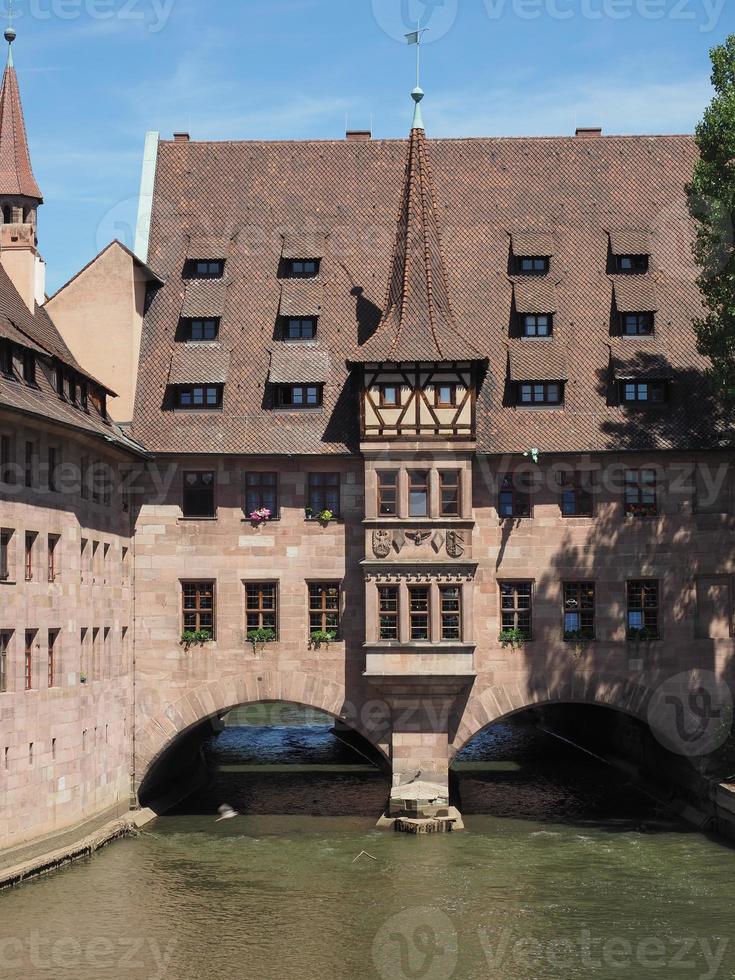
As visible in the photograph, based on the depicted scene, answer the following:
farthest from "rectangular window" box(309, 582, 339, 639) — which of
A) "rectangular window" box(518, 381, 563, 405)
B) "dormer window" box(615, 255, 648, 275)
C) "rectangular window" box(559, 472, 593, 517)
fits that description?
"dormer window" box(615, 255, 648, 275)

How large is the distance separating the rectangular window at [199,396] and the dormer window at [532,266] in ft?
35.3

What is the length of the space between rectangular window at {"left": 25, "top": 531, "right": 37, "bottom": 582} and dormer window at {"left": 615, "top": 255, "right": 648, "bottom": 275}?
71.8ft

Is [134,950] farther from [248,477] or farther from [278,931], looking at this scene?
[248,477]

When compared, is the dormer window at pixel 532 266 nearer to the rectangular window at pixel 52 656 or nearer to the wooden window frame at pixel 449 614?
the wooden window frame at pixel 449 614

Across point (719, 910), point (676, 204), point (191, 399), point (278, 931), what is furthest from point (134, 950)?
point (676, 204)

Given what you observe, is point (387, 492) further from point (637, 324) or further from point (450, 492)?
point (637, 324)

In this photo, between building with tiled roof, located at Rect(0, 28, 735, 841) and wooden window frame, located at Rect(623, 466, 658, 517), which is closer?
building with tiled roof, located at Rect(0, 28, 735, 841)

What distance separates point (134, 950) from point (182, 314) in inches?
897

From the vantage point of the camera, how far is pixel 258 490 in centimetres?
4731

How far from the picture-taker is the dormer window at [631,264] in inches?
2016

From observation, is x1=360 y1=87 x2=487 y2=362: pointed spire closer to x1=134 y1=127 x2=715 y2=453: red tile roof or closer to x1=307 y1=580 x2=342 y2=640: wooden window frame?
x1=134 y1=127 x2=715 y2=453: red tile roof

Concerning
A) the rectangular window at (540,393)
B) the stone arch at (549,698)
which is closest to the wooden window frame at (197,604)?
the stone arch at (549,698)

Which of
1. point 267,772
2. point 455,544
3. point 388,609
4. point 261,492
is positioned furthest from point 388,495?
point 267,772

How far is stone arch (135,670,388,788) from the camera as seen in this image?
4650 cm
